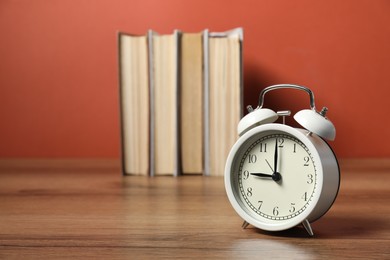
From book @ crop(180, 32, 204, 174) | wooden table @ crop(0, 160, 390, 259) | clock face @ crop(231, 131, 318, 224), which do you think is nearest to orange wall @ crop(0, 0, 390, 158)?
book @ crop(180, 32, 204, 174)

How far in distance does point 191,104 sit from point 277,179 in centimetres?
88

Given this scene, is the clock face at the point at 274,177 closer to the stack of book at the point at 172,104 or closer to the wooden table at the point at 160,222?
the wooden table at the point at 160,222

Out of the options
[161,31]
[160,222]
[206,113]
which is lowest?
[160,222]

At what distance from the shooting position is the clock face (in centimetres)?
103

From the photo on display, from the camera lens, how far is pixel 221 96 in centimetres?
188

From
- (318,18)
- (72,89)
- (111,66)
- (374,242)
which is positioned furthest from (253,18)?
(374,242)

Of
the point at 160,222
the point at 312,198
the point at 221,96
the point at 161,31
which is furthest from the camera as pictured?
the point at 161,31

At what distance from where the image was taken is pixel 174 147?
1.88m

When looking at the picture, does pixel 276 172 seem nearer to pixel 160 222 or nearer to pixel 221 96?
pixel 160 222

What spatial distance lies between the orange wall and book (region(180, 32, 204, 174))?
8.3 inches

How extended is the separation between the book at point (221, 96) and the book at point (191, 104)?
23 millimetres

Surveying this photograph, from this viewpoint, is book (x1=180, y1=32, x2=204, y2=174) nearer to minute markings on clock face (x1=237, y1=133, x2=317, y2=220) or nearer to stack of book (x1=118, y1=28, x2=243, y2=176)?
stack of book (x1=118, y1=28, x2=243, y2=176)

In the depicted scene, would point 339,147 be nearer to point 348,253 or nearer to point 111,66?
point 111,66

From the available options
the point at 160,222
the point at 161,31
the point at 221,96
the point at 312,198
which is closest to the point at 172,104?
the point at 221,96
